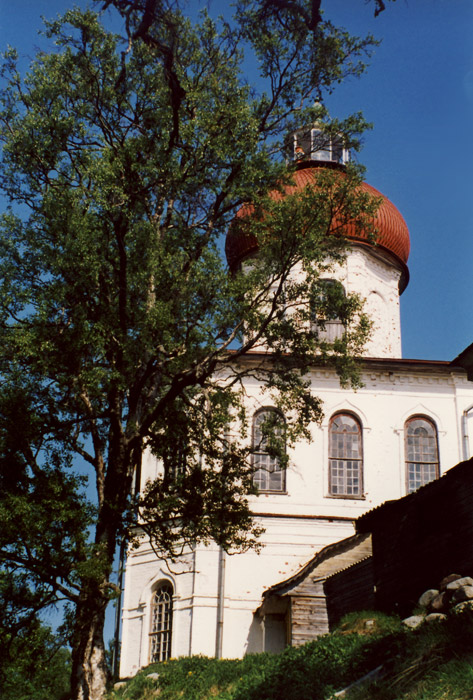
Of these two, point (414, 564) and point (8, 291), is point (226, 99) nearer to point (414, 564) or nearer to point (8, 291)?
point (8, 291)

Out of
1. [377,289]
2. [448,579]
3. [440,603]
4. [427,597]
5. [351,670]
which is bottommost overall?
[351,670]

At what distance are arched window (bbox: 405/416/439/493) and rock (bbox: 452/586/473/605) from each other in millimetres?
11277

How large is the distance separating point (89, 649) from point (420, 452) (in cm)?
1382

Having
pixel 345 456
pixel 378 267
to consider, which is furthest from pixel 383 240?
pixel 345 456

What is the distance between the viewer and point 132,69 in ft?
50.2

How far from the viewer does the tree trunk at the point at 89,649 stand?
12.9 m

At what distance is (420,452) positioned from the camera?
24703mm

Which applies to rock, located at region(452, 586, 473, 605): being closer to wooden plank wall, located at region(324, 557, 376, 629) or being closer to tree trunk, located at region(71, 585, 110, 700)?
wooden plank wall, located at region(324, 557, 376, 629)

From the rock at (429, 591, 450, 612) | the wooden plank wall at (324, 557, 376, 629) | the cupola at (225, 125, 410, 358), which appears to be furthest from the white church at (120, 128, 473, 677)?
the rock at (429, 591, 450, 612)

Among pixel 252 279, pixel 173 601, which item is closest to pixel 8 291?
pixel 252 279

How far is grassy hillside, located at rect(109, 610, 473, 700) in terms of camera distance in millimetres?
9789

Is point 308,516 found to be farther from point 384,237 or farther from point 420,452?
point 384,237

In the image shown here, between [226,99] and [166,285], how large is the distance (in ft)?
11.6

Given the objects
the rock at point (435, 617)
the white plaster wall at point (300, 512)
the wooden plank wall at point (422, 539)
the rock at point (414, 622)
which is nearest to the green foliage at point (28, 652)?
the rock at point (414, 622)
